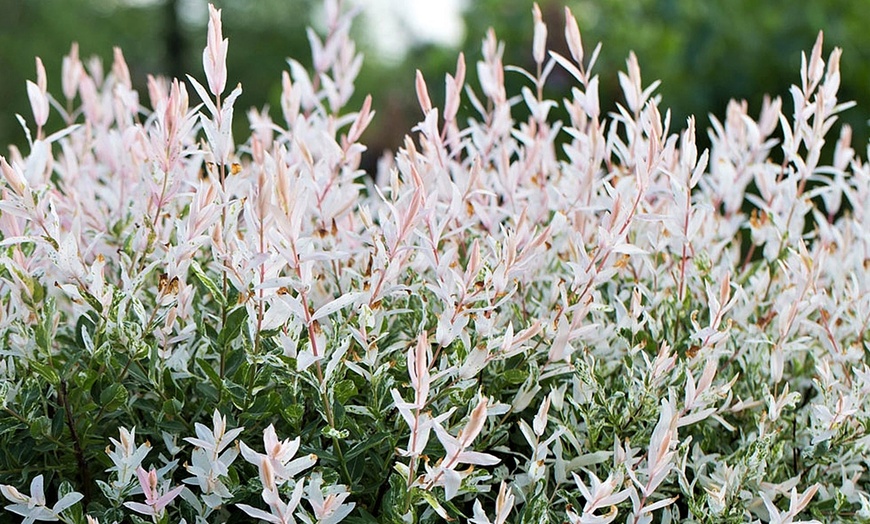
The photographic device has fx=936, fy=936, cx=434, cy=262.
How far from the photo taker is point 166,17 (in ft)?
70.5

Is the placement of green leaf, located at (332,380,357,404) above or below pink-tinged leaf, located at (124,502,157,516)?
above

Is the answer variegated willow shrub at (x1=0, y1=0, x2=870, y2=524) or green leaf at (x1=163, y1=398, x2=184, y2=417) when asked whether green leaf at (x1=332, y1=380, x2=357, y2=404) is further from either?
green leaf at (x1=163, y1=398, x2=184, y2=417)

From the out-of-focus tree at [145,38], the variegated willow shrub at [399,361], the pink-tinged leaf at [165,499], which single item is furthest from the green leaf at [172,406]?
the out-of-focus tree at [145,38]

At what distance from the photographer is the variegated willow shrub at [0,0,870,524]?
4.19ft

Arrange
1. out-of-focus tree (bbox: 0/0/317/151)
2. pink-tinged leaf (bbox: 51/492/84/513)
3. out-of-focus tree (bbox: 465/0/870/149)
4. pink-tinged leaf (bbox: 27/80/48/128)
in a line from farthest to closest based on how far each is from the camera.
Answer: out-of-focus tree (bbox: 0/0/317/151)
out-of-focus tree (bbox: 465/0/870/149)
pink-tinged leaf (bbox: 27/80/48/128)
pink-tinged leaf (bbox: 51/492/84/513)

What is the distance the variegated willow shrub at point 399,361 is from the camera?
1.28m

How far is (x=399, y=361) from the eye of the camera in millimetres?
1458

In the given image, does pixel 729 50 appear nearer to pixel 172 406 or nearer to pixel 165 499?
pixel 172 406

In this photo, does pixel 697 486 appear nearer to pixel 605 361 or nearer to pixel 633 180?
pixel 605 361

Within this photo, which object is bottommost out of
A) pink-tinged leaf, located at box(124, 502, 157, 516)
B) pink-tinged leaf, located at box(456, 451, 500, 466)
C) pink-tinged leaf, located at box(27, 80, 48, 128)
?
pink-tinged leaf, located at box(124, 502, 157, 516)

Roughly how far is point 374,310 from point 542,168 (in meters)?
0.79

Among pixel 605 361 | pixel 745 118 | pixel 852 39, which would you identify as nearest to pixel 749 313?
pixel 605 361

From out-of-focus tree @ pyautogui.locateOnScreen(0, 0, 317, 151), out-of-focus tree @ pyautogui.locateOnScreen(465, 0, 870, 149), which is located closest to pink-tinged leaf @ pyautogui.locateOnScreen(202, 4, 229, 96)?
out-of-focus tree @ pyautogui.locateOnScreen(465, 0, 870, 149)

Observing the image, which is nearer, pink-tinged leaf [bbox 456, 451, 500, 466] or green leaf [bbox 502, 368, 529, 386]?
pink-tinged leaf [bbox 456, 451, 500, 466]
